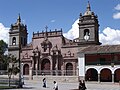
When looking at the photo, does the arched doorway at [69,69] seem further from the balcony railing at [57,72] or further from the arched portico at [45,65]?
the arched portico at [45,65]

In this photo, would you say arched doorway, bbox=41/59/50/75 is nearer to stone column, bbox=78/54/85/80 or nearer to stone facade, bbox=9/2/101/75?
stone facade, bbox=9/2/101/75

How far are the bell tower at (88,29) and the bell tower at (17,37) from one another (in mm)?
15325

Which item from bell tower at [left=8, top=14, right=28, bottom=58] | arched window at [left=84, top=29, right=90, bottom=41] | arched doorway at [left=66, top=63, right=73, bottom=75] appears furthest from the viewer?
bell tower at [left=8, top=14, right=28, bottom=58]

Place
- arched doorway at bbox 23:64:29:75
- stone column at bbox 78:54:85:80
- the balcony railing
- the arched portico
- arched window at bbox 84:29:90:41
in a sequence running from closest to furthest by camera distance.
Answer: stone column at bbox 78:54:85:80 → the balcony railing → arched window at bbox 84:29:90:41 → the arched portico → arched doorway at bbox 23:64:29:75

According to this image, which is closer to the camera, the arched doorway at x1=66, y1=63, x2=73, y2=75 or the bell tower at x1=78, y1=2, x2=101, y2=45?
the bell tower at x1=78, y1=2, x2=101, y2=45

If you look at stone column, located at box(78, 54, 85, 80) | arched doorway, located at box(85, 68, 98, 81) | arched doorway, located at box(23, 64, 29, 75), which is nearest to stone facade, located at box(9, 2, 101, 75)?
arched doorway, located at box(23, 64, 29, 75)

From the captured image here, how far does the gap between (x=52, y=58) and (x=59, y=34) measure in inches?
200

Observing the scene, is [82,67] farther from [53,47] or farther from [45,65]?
[45,65]

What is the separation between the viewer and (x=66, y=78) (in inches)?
1901

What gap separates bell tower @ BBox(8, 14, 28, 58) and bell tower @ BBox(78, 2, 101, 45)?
1533 cm

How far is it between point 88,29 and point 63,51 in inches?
267

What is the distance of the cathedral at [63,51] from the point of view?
4759cm

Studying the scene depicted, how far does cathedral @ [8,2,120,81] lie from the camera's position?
47.6m

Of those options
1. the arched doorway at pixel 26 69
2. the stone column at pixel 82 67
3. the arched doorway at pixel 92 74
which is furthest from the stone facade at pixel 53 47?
the stone column at pixel 82 67
